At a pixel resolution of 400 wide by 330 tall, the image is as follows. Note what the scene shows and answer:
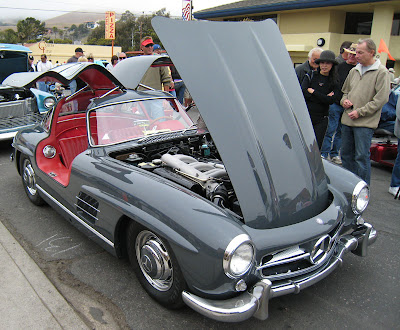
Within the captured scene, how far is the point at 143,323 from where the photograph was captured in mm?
2449

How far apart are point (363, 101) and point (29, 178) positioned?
4174 mm

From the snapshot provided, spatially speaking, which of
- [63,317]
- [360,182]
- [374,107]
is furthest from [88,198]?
[374,107]

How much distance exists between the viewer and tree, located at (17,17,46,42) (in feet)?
237

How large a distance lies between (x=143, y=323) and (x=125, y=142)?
1.68 m

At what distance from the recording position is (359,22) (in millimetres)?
17531

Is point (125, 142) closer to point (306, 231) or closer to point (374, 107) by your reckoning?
point (306, 231)

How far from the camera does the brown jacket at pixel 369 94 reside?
438 cm

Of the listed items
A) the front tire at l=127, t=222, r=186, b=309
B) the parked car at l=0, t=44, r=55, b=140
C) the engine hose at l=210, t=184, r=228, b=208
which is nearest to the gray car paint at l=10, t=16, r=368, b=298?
the front tire at l=127, t=222, r=186, b=309

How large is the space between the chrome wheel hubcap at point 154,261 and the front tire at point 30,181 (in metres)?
2.12

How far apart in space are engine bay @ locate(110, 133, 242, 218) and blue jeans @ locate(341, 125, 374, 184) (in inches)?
80.9

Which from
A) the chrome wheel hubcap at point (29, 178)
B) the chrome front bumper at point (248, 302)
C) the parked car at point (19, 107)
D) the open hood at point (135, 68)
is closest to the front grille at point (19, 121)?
the parked car at point (19, 107)

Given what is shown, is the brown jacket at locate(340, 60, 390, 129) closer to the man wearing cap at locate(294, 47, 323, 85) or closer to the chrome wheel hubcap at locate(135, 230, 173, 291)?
the man wearing cap at locate(294, 47, 323, 85)

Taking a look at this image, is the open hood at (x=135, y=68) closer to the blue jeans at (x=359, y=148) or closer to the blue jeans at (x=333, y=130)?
the blue jeans at (x=359, y=148)

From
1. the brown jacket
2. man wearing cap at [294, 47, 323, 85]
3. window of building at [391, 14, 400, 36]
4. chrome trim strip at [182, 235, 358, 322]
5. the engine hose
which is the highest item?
window of building at [391, 14, 400, 36]
